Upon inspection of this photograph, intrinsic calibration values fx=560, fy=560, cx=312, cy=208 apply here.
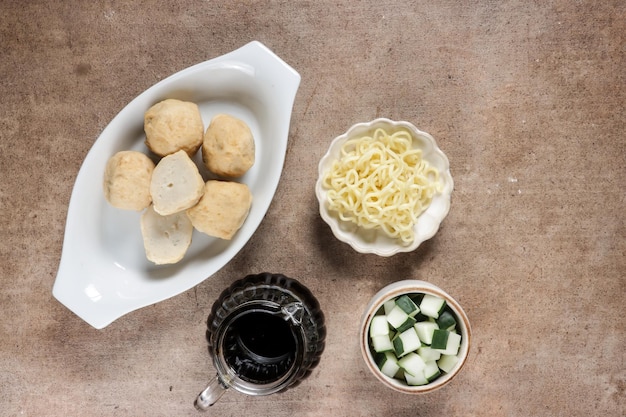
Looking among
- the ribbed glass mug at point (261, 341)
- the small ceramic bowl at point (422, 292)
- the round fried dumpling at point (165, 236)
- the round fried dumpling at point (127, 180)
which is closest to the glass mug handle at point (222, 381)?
the ribbed glass mug at point (261, 341)

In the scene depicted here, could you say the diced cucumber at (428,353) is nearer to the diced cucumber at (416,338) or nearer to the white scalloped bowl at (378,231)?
the diced cucumber at (416,338)

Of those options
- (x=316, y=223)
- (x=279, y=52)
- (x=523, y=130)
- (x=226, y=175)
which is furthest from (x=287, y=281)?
(x=523, y=130)

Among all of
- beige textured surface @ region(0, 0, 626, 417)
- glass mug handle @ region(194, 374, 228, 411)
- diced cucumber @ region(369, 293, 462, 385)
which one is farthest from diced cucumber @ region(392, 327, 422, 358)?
glass mug handle @ region(194, 374, 228, 411)

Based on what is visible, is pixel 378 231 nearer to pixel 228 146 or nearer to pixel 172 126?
pixel 228 146

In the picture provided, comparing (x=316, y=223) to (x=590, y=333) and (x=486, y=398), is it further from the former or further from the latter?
(x=590, y=333)

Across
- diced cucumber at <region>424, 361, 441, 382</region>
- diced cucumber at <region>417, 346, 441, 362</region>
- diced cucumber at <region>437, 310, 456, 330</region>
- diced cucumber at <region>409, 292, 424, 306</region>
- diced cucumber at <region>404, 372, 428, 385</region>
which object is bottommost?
diced cucumber at <region>404, 372, 428, 385</region>

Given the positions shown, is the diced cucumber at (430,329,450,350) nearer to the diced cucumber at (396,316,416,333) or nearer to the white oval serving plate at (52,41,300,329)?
the diced cucumber at (396,316,416,333)

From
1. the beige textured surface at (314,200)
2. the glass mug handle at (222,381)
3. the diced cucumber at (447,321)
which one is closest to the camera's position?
the glass mug handle at (222,381)

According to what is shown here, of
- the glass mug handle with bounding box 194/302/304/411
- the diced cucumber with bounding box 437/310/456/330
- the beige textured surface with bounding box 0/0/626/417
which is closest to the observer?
the glass mug handle with bounding box 194/302/304/411
